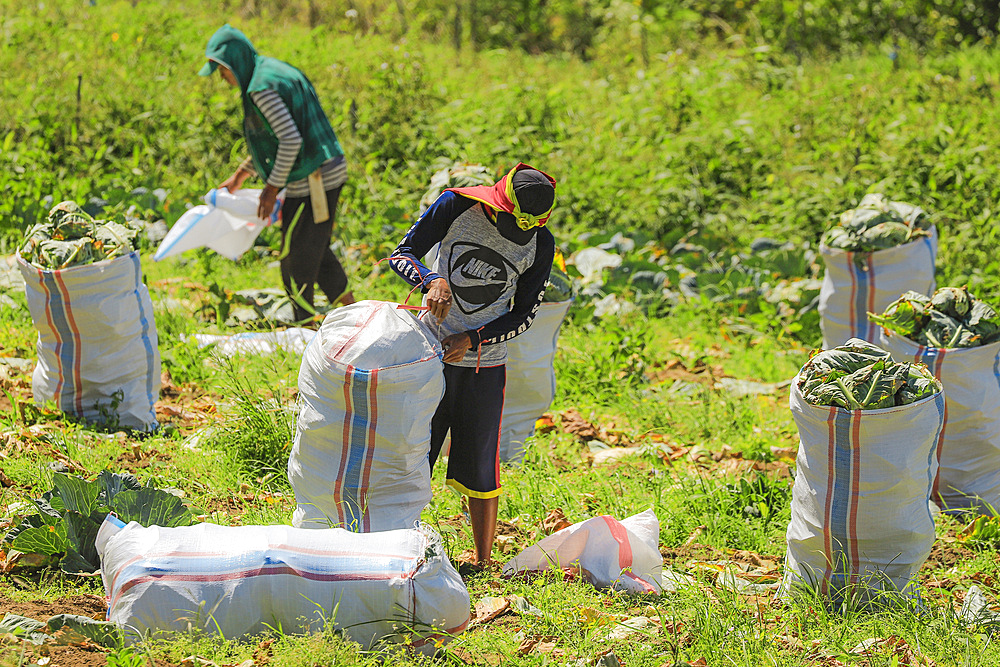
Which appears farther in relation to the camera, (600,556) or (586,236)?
(586,236)

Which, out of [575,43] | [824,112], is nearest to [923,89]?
[824,112]

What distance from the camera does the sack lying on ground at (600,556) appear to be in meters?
2.99

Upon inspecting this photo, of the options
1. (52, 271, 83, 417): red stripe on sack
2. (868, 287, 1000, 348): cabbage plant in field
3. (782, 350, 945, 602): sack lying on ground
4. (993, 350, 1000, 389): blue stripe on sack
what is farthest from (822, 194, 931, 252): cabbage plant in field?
(52, 271, 83, 417): red stripe on sack

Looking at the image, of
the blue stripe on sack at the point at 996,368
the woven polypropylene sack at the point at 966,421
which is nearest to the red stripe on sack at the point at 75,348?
the woven polypropylene sack at the point at 966,421

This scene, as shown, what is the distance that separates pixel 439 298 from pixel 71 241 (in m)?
1.92

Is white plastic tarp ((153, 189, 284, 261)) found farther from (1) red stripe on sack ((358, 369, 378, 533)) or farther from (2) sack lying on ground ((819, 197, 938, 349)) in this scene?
(2) sack lying on ground ((819, 197, 938, 349))

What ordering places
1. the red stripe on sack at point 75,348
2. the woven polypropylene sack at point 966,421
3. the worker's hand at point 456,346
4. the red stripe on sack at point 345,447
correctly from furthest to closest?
the woven polypropylene sack at point 966,421 → the red stripe on sack at point 75,348 → the worker's hand at point 456,346 → the red stripe on sack at point 345,447

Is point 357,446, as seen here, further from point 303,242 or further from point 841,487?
point 303,242

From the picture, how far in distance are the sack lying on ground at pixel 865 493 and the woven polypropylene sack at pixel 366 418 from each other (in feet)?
4.19

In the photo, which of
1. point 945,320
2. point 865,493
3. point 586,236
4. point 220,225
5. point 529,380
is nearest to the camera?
point 865,493

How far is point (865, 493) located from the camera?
9.30ft

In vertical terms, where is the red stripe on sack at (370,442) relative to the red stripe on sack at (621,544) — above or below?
above

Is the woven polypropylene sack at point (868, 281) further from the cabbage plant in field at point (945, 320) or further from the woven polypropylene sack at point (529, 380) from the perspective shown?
the woven polypropylene sack at point (529, 380)

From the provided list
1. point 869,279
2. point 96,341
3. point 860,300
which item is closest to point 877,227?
point 869,279
